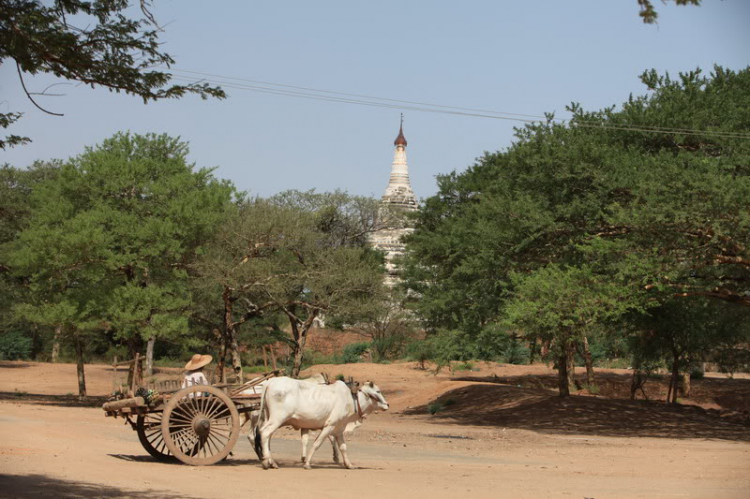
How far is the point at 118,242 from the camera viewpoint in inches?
1151

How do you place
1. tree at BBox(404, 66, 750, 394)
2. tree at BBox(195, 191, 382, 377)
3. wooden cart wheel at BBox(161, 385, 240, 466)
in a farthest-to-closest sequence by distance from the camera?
tree at BBox(195, 191, 382, 377) < tree at BBox(404, 66, 750, 394) < wooden cart wheel at BBox(161, 385, 240, 466)

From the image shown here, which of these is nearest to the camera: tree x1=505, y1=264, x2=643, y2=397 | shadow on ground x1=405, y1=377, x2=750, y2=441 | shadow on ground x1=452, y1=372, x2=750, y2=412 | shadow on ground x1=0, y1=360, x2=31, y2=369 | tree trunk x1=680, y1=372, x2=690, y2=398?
tree x1=505, y1=264, x2=643, y2=397

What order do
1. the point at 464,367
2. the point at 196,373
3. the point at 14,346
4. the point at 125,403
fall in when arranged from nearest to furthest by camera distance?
1. the point at 125,403
2. the point at 196,373
3. the point at 464,367
4. the point at 14,346

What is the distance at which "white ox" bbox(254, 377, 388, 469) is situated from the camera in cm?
1281

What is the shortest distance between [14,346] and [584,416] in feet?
131

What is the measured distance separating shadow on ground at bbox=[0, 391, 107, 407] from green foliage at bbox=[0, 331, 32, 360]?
20.1m

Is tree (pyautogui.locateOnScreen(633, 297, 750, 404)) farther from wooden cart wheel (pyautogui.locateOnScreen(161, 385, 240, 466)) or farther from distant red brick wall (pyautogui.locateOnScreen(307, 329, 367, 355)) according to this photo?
distant red brick wall (pyautogui.locateOnScreen(307, 329, 367, 355))

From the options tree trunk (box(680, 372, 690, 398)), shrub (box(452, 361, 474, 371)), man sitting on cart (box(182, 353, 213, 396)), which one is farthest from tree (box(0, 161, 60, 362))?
tree trunk (box(680, 372, 690, 398))

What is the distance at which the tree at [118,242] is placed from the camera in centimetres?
2800

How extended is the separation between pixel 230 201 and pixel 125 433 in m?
15.2

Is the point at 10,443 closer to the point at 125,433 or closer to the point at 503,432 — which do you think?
the point at 125,433

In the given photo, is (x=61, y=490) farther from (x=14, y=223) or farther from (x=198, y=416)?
(x=14, y=223)

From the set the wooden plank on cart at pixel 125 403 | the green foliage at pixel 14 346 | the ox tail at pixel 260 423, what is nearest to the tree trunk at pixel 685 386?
the ox tail at pixel 260 423

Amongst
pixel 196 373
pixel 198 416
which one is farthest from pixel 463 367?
pixel 198 416
